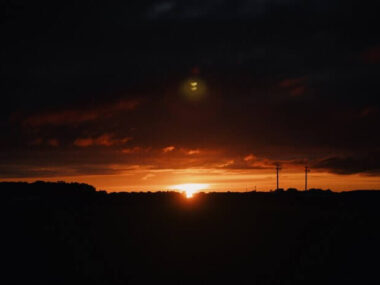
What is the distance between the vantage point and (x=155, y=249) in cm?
3105

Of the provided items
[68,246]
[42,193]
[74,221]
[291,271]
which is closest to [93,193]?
[42,193]

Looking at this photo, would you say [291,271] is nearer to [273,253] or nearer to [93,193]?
[273,253]

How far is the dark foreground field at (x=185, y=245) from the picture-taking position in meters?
27.2

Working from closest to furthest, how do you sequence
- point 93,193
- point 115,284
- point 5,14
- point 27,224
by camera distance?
point 115,284 < point 27,224 < point 5,14 < point 93,193

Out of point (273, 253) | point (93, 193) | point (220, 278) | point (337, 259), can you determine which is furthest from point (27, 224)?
point (93, 193)

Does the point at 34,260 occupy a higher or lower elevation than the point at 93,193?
lower

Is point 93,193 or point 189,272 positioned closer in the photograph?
point 189,272

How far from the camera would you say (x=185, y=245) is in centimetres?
3189

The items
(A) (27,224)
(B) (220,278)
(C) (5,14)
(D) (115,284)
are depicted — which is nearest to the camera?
(D) (115,284)

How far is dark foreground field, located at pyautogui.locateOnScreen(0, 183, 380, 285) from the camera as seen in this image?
2723cm

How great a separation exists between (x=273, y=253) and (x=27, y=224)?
1578 centimetres

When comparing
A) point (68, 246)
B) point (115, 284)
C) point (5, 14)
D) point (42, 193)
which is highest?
point (5, 14)

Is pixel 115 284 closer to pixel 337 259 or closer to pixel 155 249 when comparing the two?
pixel 155 249

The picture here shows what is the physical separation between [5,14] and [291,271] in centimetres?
2551
